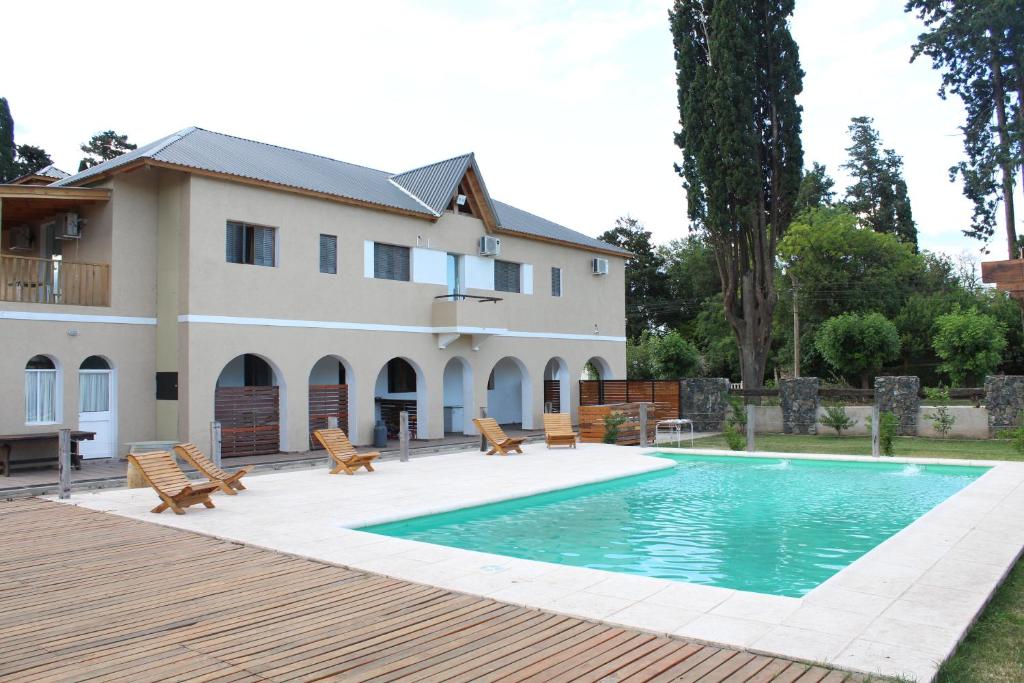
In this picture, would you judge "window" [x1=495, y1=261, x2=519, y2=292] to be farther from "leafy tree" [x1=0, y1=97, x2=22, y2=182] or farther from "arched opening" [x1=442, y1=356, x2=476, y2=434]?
"leafy tree" [x1=0, y1=97, x2=22, y2=182]

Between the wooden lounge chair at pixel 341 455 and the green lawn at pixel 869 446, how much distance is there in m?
9.91

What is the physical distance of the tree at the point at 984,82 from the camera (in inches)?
1181

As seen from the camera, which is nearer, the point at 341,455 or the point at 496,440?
the point at 341,455

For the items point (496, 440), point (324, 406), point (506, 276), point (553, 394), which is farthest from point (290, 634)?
point (553, 394)

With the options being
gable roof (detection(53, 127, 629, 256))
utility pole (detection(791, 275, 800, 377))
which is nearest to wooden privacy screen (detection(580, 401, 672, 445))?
gable roof (detection(53, 127, 629, 256))

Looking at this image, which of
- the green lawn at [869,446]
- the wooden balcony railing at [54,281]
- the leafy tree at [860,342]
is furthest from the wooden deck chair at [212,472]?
the leafy tree at [860,342]

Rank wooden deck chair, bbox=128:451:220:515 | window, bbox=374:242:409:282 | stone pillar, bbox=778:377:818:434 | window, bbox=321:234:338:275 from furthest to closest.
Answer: stone pillar, bbox=778:377:818:434 → window, bbox=374:242:409:282 → window, bbox=321:234:338:275 → wooden deck chair, bbox=128:451:220:515

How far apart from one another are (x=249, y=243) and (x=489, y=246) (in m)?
7.81

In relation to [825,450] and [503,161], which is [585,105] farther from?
[825,450]

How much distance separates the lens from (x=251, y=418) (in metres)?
18.7

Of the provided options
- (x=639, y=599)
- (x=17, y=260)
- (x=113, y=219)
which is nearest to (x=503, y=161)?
(x=113, y=219)

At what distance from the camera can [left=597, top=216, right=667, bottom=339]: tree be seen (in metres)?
56.8

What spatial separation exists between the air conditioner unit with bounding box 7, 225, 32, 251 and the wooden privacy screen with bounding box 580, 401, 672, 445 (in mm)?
15276

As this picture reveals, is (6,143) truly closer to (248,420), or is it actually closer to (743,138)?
(248,420)
